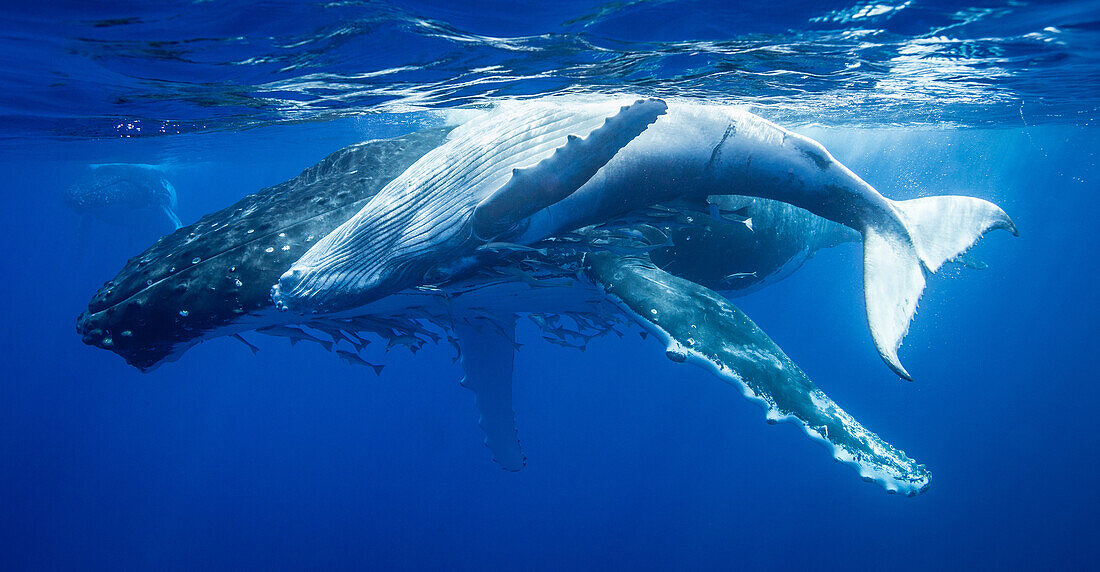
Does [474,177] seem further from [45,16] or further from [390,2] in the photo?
[45,16]

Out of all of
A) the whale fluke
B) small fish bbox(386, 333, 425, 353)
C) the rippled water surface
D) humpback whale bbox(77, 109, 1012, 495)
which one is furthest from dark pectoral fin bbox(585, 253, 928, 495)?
the rippled water surface

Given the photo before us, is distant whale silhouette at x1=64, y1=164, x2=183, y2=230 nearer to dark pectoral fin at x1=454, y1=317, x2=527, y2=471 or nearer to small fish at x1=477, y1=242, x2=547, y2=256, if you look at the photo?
dark pectoral fin at x1=454, y1=317, x2=527, y2=471

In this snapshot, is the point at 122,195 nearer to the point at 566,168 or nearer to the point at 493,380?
the point at 493,380

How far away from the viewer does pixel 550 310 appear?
5.39 metres

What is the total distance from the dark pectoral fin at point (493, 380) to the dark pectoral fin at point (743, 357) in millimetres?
2537

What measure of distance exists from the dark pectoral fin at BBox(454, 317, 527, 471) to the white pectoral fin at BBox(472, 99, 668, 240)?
2.92m

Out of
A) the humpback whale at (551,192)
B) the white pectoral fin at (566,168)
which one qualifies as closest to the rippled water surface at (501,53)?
the humpback whale at (551,192)

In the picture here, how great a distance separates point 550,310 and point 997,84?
49.6ft

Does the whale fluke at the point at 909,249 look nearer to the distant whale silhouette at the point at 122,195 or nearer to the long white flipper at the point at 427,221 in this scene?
the long white flipper at the point at 427,221

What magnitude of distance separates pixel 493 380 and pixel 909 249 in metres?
4.63

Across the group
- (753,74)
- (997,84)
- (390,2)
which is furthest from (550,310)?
(997,84)

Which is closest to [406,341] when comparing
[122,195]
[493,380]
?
[493,380]

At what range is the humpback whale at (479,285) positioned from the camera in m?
3.21

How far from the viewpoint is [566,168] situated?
2.95m
